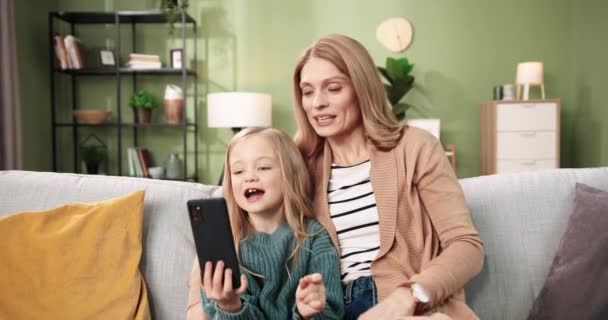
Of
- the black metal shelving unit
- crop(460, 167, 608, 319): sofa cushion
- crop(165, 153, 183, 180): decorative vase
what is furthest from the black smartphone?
crop(165, 153, 183, 180): decorative vase

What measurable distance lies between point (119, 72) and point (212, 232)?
145 inches

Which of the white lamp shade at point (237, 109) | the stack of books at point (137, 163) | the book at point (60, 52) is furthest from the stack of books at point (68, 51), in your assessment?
the white lamp shade at point (237, 109)

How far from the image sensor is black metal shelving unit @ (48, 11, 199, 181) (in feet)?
14.2

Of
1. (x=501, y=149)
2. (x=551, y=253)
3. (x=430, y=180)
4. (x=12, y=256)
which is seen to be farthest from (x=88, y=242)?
(x=501, y=149)

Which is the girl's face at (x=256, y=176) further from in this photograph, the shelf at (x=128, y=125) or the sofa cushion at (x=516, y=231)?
the shelf at (x=128, y=125)

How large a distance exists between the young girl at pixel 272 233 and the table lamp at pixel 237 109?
2772mm

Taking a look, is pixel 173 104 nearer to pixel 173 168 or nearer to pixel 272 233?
pixel 173 168

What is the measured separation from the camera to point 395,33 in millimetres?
4680

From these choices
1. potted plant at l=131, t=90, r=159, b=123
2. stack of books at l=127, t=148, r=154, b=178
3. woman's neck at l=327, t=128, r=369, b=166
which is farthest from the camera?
stack of books at l=127, t=148, r=154, b=178

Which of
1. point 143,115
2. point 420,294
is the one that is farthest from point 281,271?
point 143,115

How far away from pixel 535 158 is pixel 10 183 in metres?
3.72

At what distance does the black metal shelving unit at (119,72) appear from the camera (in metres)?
4.32

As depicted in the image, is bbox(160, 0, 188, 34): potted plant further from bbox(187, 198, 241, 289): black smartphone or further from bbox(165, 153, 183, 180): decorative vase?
bbox(187, 198, 241, 289): black smartphone

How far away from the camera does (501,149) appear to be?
4.27 meters
